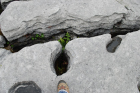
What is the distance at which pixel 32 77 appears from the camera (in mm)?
3705

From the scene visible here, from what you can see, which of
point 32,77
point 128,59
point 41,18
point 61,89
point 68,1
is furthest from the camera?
point 68,1

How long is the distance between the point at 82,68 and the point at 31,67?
1.57 m

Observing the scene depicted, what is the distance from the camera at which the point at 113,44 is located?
4.59 meters

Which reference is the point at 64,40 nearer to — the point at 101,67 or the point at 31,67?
the point at 31,67

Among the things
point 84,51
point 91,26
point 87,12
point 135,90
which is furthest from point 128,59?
point 87,12

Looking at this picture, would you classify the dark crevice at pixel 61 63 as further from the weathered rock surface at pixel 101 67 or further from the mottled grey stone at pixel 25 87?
the mottled grey stone at pixel 25 87

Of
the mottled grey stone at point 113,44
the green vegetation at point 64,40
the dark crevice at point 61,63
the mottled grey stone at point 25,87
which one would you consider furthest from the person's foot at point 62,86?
the mottled grey stone at point 113,44

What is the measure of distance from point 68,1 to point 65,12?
0.57 metres

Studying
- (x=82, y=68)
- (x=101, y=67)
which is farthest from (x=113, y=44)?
(x=82, y=68)

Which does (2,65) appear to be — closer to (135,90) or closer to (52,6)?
(52,6)

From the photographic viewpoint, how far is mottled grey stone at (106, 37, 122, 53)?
445 cm

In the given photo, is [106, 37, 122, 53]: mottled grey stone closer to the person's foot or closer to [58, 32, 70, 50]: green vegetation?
[58, 32, 70, 50]: green vegetation

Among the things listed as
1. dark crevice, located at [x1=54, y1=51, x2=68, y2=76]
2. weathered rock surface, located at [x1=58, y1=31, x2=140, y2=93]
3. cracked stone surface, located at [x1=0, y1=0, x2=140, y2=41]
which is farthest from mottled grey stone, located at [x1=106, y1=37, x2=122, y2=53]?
dark crevice, located at [x1=54, y1=51, x2=68, y2=76]

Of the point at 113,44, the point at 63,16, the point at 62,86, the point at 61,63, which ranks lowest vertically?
the point at 61,63
